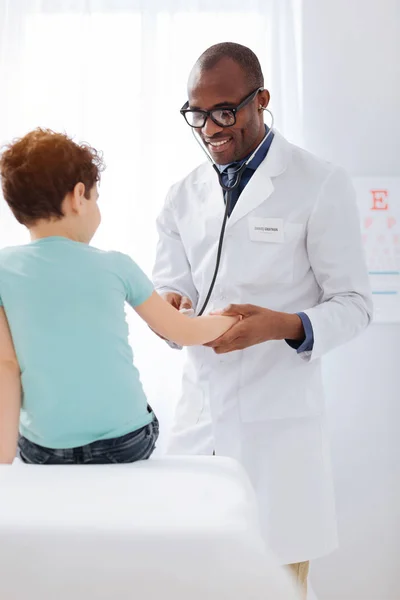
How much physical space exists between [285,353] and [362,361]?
110cm

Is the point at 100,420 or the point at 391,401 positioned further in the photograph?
the point at 391,401

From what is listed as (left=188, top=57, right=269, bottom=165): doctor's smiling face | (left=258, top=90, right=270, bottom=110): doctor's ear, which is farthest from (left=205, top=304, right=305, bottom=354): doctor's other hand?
(left=258, top=90, right=270, bottom=110): doctor's ear

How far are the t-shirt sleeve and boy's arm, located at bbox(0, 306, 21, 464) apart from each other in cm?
20

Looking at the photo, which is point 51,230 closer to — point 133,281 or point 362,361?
point 133,281

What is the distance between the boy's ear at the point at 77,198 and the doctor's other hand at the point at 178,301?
560mm

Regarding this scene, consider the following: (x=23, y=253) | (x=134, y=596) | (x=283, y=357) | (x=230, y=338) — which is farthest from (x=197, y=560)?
(x=283, y=357)

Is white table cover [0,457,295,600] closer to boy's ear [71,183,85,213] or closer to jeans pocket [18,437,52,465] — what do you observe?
jeans pocket [18,437,52,465]

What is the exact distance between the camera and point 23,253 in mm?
1179

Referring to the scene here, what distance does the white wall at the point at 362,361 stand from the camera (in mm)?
2768

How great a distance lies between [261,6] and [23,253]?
1.95 m

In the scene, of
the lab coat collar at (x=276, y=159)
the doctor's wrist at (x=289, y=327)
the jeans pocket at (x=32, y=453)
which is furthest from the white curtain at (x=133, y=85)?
the jeans pocket at (x=32, y=453)

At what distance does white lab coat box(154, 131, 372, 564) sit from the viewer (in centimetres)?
174

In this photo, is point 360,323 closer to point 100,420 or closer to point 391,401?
point 100,420

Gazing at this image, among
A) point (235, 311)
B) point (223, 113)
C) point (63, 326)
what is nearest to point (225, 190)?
point (223, 113)
